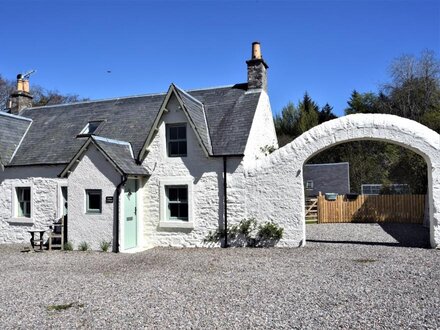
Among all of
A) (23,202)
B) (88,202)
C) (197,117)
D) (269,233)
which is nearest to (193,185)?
(197,117)

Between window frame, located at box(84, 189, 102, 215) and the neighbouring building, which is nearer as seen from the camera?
window frame, located at box(84, 189, 102, 215)

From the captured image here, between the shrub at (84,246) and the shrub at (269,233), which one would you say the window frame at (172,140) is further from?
the shrub at (84,246)

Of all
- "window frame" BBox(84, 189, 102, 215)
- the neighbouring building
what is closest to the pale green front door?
"window frame" BBox(84, 189, 102, 215)

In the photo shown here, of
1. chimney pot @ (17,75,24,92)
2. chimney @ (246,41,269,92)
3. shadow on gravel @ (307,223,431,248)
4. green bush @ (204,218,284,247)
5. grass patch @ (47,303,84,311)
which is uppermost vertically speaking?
chimney pot @ (17,75,24,92)

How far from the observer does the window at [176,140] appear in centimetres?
1562

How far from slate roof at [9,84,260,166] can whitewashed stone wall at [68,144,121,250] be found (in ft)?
5.88

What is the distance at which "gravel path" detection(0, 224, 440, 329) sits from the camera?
21.7 feet

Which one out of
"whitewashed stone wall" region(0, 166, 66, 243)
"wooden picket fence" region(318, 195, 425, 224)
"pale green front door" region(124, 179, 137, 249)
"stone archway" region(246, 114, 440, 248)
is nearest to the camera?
"stone archway" region(246, 114, 440, 248)

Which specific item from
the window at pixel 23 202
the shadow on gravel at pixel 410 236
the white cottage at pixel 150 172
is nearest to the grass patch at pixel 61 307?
the white cottage at pixel 150 172

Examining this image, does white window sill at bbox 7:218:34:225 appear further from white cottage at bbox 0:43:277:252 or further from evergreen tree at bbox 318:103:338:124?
evergreen tree at bbox 318:103:338:124

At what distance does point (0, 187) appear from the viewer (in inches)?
704

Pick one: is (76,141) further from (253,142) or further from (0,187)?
(253,142)

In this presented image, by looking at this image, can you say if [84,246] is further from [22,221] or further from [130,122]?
[130,122]

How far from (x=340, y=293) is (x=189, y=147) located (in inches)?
347
